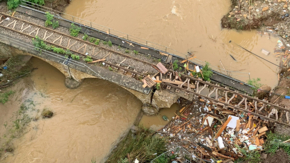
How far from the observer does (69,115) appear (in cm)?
1241

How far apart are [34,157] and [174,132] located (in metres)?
7.99

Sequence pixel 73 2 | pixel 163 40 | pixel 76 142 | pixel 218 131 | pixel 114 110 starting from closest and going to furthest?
pixel 218 131 → pixel 76 142 → pixel 114 110 → pixel 163 40 → pixel 73 2

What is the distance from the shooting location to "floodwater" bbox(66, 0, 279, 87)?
45.2 ft

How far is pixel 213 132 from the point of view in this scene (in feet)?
37.0

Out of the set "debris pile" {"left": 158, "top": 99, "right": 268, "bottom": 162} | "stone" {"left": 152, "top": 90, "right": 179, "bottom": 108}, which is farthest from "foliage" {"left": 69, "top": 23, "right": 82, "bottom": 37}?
"debris pile" {"left": 158, "top": 99, "right": 268, "bottom": 162}

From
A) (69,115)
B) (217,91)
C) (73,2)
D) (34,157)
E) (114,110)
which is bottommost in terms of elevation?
(34,157)

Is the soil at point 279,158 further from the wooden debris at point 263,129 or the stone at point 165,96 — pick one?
the stone at point 165,96

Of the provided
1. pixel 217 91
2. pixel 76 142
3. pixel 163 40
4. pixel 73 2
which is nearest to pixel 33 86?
pixel 76 142

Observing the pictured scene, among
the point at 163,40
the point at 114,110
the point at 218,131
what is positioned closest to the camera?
the point at 218,131

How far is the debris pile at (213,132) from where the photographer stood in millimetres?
10477

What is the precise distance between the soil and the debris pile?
2.14 ft

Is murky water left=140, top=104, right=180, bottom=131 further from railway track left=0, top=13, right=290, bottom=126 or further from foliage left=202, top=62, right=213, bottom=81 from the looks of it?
foliage left=202, top=62, right=213, bottom=81

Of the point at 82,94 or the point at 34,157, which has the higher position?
the point at 82,94

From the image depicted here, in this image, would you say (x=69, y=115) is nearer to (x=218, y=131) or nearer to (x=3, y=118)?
(x=3, y=118)
